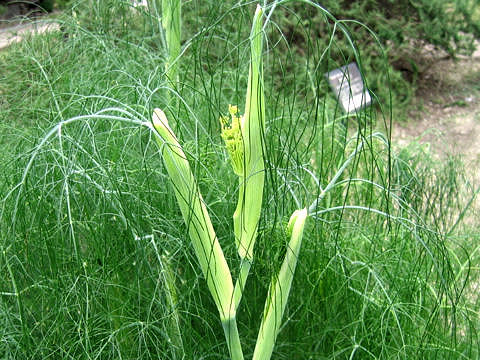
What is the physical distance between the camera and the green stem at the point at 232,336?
3.97 ft

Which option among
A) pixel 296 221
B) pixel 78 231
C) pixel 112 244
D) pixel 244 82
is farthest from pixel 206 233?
pixel 244 82

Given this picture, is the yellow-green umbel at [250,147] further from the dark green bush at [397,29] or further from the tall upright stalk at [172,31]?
the dark green bush at [397,29]

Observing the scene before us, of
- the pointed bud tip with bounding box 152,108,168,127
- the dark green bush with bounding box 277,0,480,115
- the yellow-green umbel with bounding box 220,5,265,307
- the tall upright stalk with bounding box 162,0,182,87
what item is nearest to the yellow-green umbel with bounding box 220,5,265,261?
the yellow-green umbel with bounding box 220,5,265,307

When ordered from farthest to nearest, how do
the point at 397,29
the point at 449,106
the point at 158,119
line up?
the point at 449,106 → the point at 397,29 → the point at 158,119

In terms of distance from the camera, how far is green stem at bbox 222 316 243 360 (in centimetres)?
121

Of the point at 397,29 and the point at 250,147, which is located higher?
the point at 250,147

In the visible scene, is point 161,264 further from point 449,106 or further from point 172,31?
point 449,106

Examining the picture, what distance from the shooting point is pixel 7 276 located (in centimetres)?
151

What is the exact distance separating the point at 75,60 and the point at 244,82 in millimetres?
808

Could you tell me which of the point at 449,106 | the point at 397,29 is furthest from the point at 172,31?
the point at 449,106

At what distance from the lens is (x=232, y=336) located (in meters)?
1.23

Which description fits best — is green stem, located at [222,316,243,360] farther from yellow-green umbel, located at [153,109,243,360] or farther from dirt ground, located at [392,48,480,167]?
dirt ground, located at [392,48,480,167]

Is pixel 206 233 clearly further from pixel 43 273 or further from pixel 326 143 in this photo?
pixel 326 143

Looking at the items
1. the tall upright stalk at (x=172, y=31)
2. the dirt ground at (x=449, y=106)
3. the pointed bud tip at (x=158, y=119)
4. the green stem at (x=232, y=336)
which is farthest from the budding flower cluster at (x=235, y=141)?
the dirt ground at (x=449, y=106)
